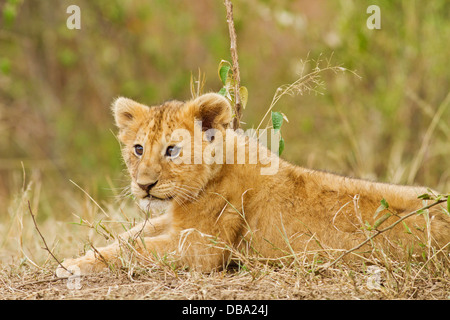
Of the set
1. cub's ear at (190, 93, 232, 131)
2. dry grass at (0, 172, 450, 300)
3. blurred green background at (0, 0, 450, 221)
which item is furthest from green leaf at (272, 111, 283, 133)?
blurred green background at (0, 0, 450, 221)

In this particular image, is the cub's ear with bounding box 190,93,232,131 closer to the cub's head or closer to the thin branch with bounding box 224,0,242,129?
the cub's head

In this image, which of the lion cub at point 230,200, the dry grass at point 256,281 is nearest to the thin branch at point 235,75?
the lion cub at point 230,200

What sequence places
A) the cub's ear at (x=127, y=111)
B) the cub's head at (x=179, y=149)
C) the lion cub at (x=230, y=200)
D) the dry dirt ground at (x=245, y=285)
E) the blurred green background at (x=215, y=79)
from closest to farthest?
1. the dry dirt ground at (x=245, y=285)
2. the lion cub at (x=230, y=200)
3. the cub's head at (x=179, y=149)
4. the cub's ear at (x=127, y=111)
5. the blurred green background at (x=215, y=79)

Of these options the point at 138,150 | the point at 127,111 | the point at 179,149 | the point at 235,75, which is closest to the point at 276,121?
the point at 235,75

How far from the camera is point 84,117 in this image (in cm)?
1392

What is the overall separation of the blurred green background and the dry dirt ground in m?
3.26

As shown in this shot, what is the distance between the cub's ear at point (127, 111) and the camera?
4.95 metres

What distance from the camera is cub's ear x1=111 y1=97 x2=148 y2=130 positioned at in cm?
495

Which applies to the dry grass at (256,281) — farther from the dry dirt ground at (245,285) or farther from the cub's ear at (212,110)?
the cub's ear at (212,110)

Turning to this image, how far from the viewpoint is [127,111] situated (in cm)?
501

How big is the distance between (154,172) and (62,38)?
9259 mm

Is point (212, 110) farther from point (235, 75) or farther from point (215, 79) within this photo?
point (215, 79)

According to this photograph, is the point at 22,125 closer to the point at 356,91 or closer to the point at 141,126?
the point at 356,91
